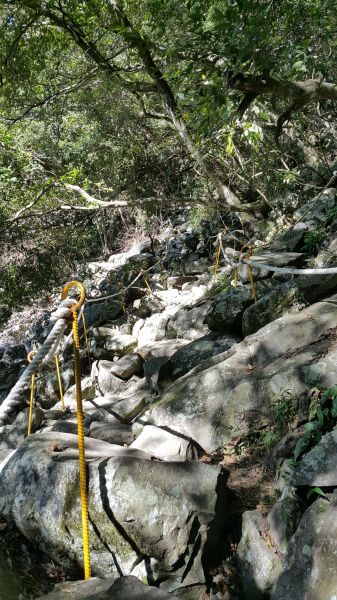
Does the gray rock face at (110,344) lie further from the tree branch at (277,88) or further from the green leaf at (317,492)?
the green leaf at (317,492)

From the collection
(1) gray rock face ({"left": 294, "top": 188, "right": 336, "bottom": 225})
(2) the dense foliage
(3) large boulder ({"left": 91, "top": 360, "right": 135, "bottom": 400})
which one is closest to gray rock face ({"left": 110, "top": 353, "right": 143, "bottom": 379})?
(3) large boulder ({"left": 91, "top": 360, "right": 135, "bottom": 400})

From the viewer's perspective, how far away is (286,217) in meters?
11.6

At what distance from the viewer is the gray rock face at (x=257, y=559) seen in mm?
2924

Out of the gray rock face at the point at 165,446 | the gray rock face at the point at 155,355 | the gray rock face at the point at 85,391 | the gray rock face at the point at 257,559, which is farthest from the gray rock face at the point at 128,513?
the gray rock face at the point at 85,391

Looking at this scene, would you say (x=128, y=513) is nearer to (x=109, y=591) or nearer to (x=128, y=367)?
(x=109, y=591)

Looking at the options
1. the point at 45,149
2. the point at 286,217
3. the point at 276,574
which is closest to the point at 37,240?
the point at 45,149

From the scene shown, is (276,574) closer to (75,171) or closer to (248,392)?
(248,392)

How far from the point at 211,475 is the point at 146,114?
9.35 meters

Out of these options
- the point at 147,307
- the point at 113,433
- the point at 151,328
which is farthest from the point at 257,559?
the point at 147,307

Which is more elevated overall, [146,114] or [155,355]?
[146,114]

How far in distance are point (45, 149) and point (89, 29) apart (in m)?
4.52

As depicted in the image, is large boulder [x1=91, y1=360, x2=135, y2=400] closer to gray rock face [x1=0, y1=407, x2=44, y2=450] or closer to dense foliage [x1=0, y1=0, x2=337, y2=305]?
gray rock face [x1=0, y1=407, x2=44, y2=450]

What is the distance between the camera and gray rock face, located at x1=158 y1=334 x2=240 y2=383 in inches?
266

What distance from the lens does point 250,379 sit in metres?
4.98
